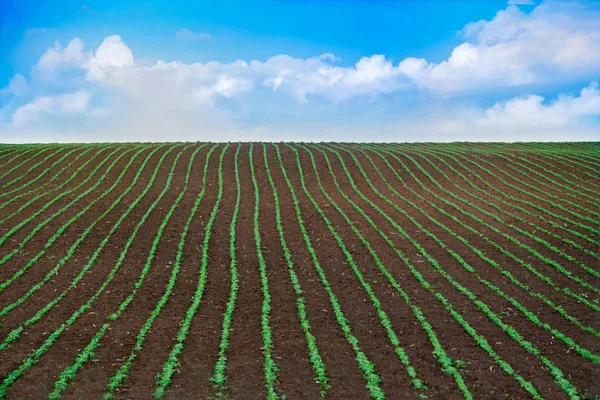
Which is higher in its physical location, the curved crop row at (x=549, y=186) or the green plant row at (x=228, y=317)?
the curved crop row at (x=549, y=186)

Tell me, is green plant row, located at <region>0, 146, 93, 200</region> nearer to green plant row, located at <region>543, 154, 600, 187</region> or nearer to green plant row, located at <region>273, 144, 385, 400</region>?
green plant row, located at <region>273, 144, 385, 400</region>

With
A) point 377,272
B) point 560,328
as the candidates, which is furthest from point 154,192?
point 560,328

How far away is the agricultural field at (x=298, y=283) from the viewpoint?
32.7ft

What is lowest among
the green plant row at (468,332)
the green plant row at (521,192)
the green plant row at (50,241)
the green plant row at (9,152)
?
the green plant row at (468,332)

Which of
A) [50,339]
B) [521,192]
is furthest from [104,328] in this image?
[521,192]

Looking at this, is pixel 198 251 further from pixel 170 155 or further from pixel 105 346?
pixel 170 155

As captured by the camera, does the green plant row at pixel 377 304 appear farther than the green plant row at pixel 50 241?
No

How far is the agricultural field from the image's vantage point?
32.7ft

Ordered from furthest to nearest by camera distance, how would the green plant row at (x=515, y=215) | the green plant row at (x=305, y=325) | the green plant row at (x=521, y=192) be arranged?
the green plant row at (x=521, y=192), the green plant row at (x=515, y=215), the green plant row at (x=305, y=325)

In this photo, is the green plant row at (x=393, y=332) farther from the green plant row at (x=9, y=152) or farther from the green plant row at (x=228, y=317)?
the green plant row at (x=9, y=152)

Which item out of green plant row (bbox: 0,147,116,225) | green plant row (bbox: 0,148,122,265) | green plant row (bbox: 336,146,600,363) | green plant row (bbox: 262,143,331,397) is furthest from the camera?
green plant row (bbox: 0,147,116,225)

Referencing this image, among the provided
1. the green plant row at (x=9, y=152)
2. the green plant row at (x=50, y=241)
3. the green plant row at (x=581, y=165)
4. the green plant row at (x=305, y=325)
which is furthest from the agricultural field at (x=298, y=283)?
the green plant row at (x=9, y=152)

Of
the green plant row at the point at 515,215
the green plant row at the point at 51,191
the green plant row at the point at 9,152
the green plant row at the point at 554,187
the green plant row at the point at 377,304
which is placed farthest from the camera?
the green plant row at the point at 9,152

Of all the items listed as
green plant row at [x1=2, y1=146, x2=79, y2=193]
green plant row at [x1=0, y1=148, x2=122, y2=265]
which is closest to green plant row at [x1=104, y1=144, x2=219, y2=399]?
green plant row at [x1=0, y1=148, x2=122, y2=265]
